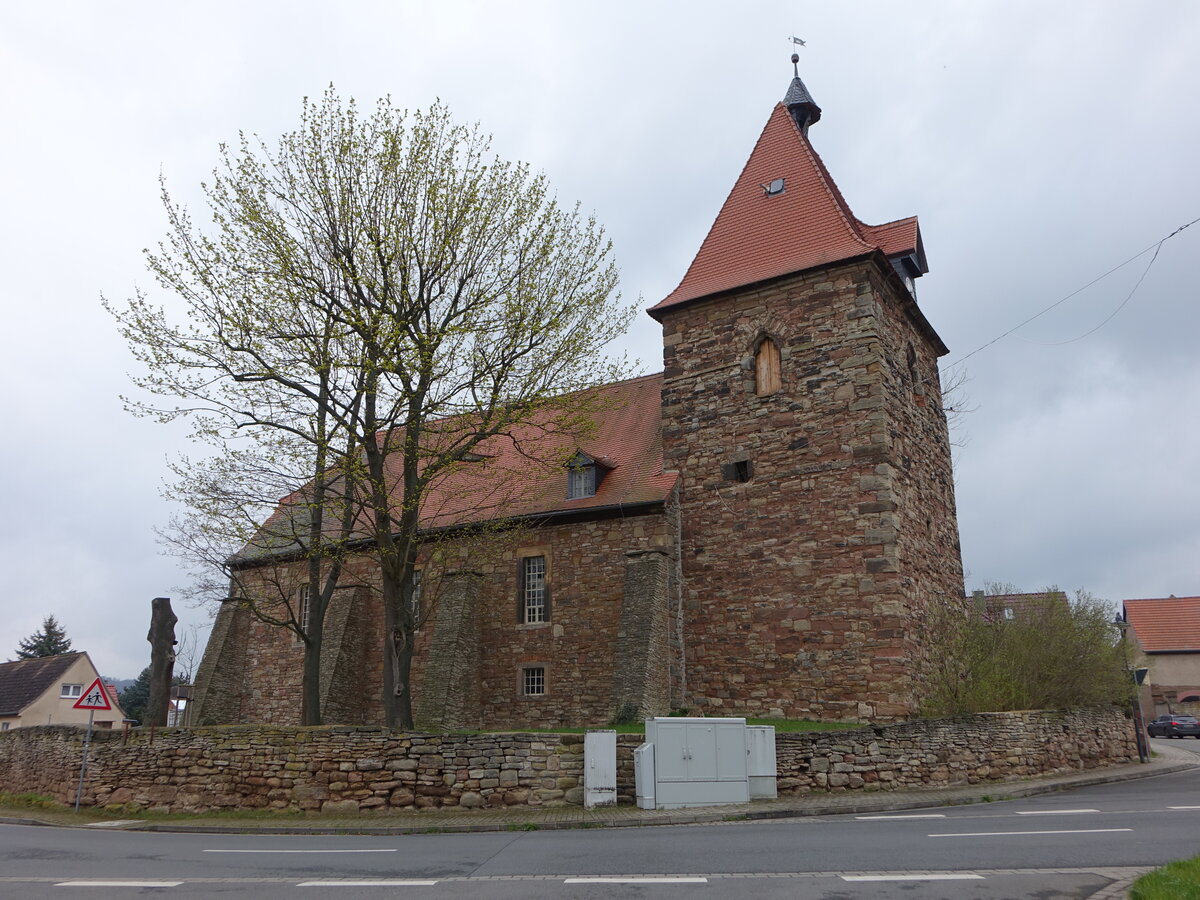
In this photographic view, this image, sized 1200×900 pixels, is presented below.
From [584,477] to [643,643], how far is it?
4.79 meters

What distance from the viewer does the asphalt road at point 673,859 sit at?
271 inches

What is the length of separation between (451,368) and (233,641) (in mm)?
14680

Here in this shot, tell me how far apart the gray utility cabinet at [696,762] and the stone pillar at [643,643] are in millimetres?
3245

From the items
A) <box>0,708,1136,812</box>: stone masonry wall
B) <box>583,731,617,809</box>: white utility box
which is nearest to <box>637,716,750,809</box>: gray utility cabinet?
<box>583,731,617,809</box>: white utility box

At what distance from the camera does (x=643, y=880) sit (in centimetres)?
721

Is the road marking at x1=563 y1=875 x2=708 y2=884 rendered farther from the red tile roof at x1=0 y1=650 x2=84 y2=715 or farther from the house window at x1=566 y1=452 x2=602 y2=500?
the red tile roof at x1=0 y1=650 x2=84 y2=715

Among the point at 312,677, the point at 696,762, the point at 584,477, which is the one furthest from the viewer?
the point at 584,477

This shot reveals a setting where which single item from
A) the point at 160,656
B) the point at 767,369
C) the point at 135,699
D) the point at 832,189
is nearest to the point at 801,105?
the point at 832,189

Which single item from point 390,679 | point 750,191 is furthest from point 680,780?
point 750,191

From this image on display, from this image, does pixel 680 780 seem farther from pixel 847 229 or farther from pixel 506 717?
pixel 847 229

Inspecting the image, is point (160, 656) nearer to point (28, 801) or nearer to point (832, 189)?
point (28, 801)

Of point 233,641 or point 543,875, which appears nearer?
point 543,875

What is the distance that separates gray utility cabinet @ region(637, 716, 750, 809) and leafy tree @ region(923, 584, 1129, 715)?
5037 mm

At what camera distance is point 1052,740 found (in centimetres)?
1758
